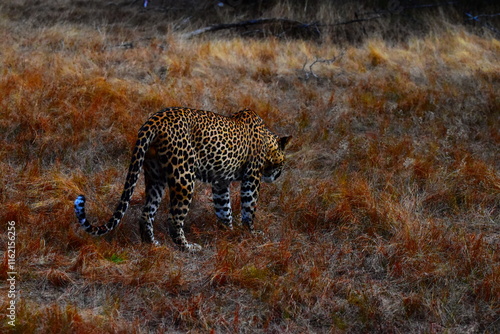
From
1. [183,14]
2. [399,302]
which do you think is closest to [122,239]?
[399,302]

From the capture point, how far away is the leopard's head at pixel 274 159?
6602 millimetres

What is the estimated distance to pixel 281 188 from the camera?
7.27 metres

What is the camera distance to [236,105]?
9.38 metres

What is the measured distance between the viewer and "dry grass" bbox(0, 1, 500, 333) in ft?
16.0

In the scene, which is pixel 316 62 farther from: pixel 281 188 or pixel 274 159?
pixel 274 159

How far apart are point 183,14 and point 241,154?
1032 centimetres

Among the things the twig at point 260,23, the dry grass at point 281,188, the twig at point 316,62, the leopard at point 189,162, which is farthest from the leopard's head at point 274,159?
the twig at point 260,23

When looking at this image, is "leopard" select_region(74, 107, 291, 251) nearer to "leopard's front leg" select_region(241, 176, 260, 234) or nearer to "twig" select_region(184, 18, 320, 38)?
"leopard's front leg" select_region(241, 176, 260, 234)

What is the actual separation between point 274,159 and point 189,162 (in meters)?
1.31

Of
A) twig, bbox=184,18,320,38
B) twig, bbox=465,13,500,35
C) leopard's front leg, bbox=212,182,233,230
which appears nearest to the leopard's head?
leopard's front leg, bbox=212,182,233,230

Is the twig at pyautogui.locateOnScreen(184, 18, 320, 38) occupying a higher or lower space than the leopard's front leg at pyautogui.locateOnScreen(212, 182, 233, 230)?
higher

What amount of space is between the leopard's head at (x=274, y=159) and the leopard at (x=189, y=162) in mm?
16

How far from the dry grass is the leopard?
0.82ft

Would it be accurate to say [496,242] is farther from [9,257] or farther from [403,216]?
[9,257]
